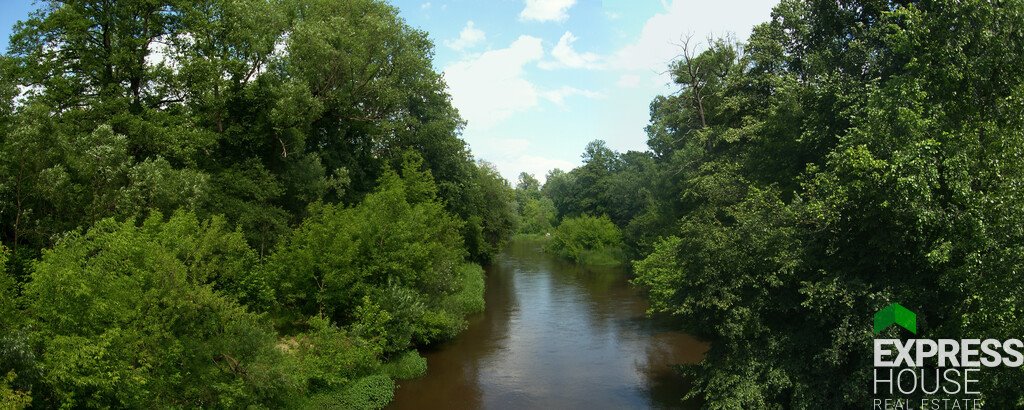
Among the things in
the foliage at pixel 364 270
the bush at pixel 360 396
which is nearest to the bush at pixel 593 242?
the foliage at pixel 364 270

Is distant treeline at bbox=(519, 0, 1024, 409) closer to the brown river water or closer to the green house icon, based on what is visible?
the green house icon

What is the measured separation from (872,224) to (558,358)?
14303 millimetres

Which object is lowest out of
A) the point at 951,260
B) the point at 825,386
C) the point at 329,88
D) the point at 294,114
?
the point at 825,386

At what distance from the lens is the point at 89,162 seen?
56.1 feet

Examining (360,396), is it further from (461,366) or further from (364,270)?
(461,366)

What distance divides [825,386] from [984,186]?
225 inches

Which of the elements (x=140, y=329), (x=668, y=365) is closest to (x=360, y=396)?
(x=140, y=329)

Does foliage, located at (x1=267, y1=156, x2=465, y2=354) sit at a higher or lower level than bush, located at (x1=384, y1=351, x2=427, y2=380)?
higher

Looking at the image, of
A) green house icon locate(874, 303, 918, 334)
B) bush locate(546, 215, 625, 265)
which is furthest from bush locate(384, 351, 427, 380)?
bush locate(546, 215, 625, 265)

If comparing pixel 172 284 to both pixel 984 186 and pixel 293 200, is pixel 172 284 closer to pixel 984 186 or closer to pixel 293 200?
pixel 293 200

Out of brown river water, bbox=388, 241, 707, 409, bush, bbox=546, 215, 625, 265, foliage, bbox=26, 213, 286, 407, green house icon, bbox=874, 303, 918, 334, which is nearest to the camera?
foliage, bbox=26, 213, 286, 407

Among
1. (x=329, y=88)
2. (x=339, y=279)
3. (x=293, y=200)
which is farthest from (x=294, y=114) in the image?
(x=339, y=279)

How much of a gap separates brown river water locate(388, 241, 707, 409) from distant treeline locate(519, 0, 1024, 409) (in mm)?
3736

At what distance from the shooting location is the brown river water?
67.9ft
